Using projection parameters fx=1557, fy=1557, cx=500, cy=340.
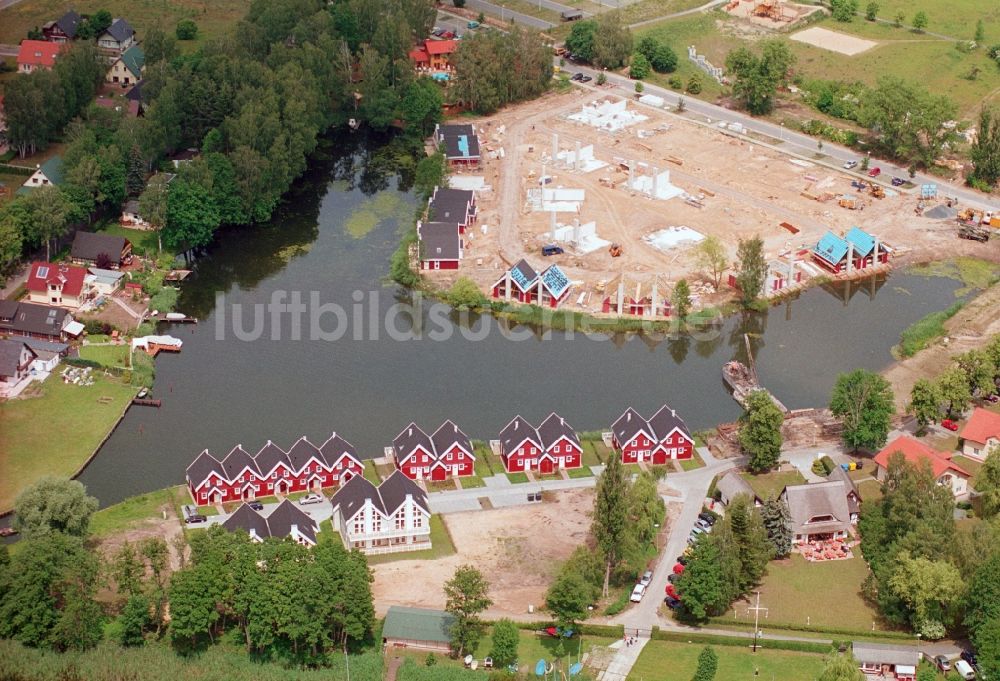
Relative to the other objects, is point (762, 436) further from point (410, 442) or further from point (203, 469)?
point (203, 469)

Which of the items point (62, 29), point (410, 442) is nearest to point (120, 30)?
point (62, 29)

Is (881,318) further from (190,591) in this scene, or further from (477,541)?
(190,591)

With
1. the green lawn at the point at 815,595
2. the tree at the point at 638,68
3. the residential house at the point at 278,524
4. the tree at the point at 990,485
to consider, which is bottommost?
the tree at the point at 638,68

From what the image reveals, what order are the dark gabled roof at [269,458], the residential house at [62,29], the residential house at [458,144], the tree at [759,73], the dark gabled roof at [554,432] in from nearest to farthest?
1. the dark gabled roof at [269,458]
2. the dark gabled roof at [554,432]
3. the residential house at [458,144]
4. the tree at [759,73]
5. the residential house at [62,29]

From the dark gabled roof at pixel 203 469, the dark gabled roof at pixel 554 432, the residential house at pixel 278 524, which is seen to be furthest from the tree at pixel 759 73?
the residential house at pixel 278 524

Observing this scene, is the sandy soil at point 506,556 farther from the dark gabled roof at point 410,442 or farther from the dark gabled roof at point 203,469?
the dark gabled roof at point 203,469

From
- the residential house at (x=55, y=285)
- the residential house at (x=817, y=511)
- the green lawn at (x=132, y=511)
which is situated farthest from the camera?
the residential house at (x=55, y=285)
